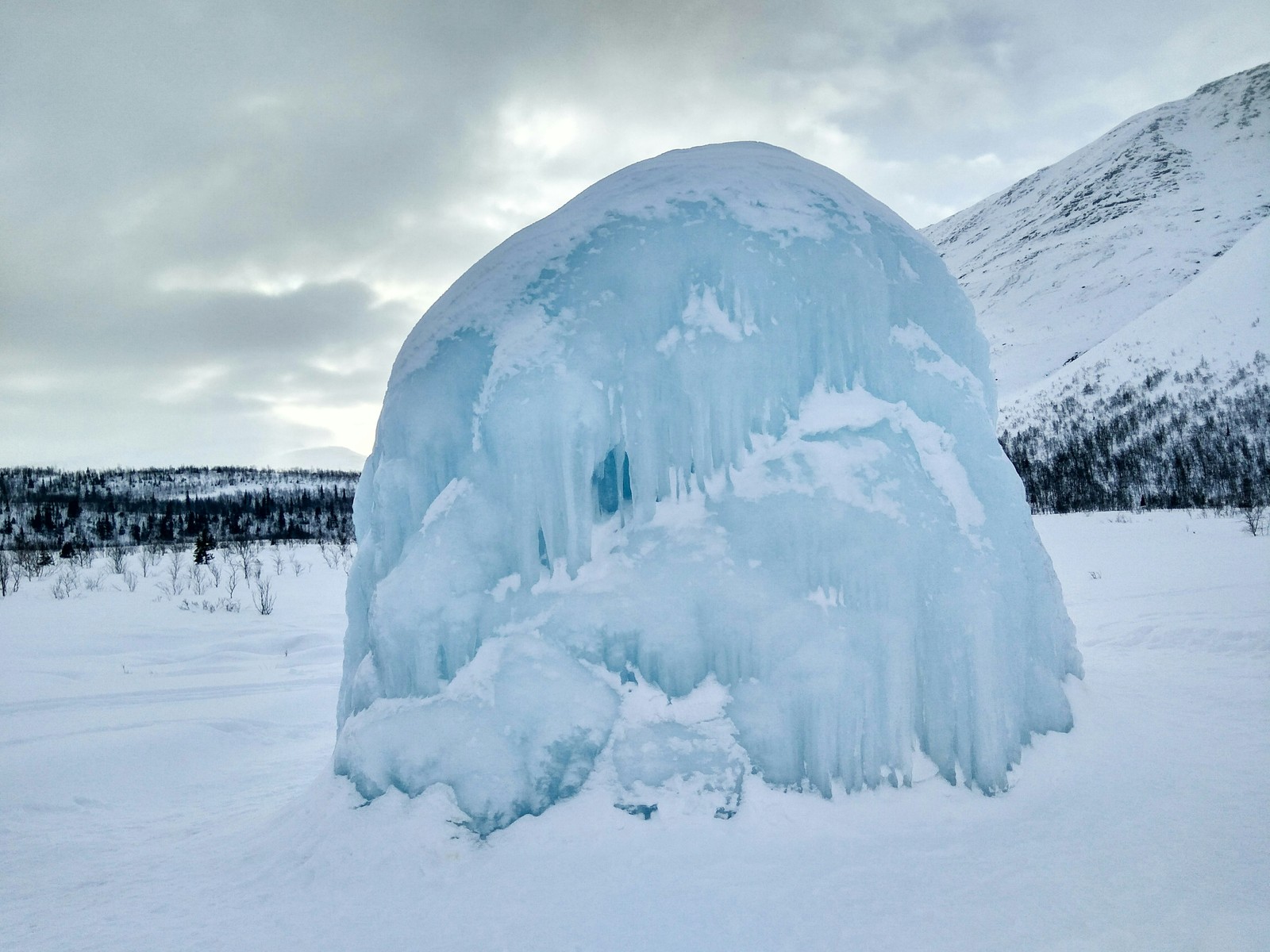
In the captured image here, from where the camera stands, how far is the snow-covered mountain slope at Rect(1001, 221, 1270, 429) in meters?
37.4

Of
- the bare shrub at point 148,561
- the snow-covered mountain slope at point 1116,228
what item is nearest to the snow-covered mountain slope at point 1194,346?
the snow-covered mountain slope at point 1116,228

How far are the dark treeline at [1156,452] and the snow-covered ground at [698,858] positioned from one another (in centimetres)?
2729

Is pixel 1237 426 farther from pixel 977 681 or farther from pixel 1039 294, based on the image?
pixel 1039 294

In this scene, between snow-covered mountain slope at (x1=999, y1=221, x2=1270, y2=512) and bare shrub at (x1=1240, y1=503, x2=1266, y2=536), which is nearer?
bare shrub at (x1=1240, y1=503, x2=1266, y2=536)

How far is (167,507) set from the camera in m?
77.6

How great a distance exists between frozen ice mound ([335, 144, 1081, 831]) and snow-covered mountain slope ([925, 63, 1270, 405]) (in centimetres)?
5345

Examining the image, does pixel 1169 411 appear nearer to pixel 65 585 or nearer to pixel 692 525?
pixel 692 525

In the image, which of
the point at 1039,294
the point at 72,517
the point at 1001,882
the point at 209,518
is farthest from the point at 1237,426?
the point at 72,517

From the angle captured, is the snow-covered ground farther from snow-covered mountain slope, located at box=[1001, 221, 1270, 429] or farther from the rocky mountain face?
snow-covered mountain slope, located at box=[1001, 221, 1270, 429]

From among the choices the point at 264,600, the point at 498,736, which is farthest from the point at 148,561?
the point at 498,736

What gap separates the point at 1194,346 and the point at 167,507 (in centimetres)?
10304

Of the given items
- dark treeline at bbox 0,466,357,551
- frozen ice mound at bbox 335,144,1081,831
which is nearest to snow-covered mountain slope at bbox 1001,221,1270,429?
frozen ice mound at bbox 335,144,1081,831

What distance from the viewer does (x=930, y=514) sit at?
3.74m

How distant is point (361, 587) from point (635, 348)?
8.41 feet
